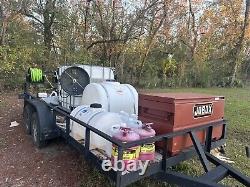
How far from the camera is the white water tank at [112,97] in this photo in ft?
14.5

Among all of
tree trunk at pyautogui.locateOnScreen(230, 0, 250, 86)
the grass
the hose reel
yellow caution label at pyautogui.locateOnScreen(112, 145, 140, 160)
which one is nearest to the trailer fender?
the grass

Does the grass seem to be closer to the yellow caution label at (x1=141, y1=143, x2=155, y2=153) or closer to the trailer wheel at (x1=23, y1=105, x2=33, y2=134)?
the yellow caution label at (x1=141, y1=143, x2=155, y2=153)

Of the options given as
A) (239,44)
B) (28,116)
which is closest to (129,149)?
(28,116)

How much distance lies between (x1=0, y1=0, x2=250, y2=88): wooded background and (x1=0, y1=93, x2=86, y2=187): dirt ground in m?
6.45

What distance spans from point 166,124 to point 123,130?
58 cm

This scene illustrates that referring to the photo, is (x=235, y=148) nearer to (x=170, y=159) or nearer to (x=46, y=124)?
(x=170, y=159)

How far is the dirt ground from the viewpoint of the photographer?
155 inches

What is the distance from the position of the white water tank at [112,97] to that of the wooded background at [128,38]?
7438mm

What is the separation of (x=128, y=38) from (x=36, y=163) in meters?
11.9

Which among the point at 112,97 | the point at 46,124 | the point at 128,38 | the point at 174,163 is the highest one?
the point at 128,38

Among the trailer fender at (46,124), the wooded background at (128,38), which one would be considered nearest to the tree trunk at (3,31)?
the wooded background at (128,38)

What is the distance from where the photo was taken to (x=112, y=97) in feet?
14.6

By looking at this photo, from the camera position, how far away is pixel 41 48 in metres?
13.3

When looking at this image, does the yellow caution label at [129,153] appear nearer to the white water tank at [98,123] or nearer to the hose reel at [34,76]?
the white water tank at [98,123]
